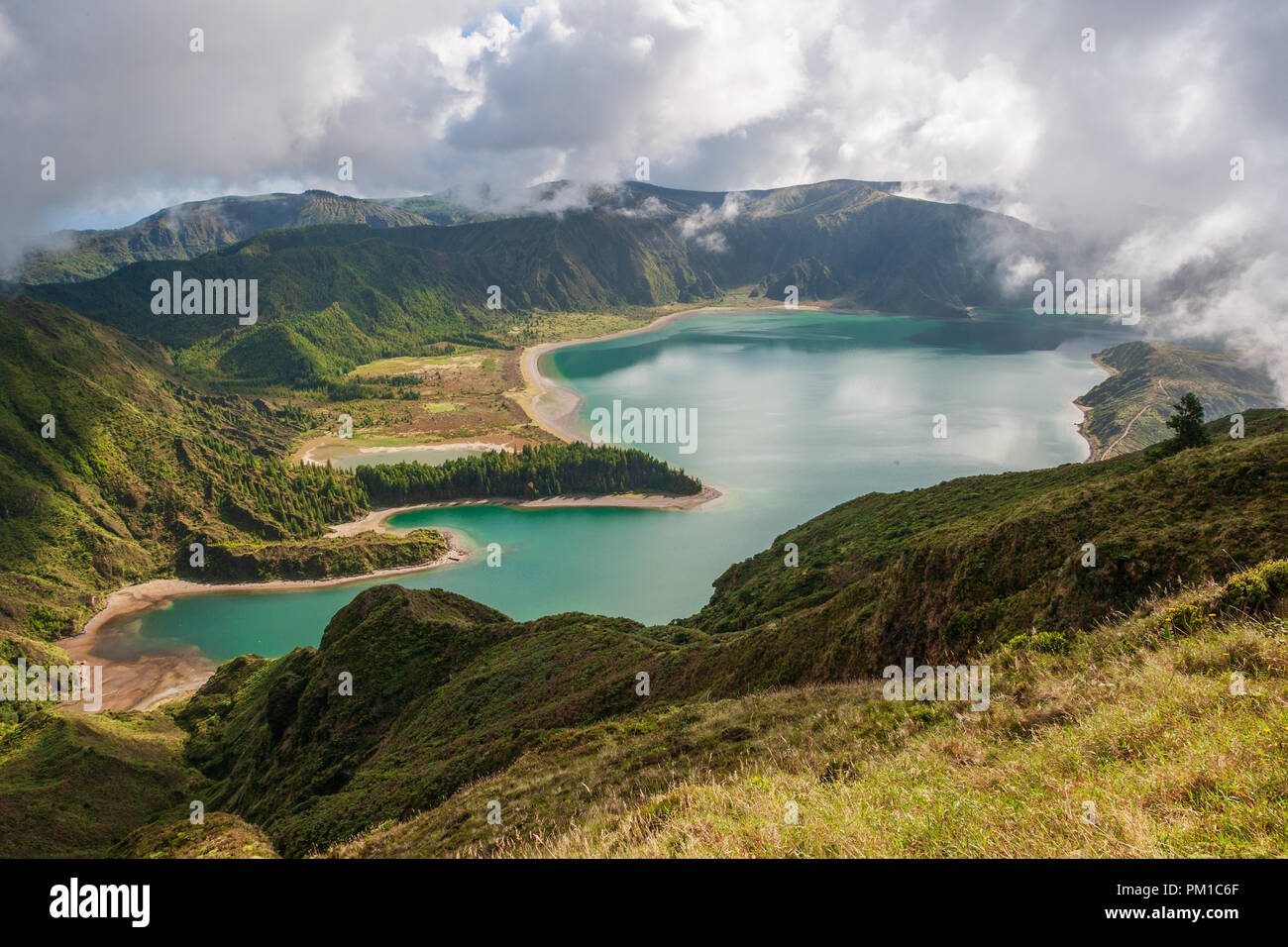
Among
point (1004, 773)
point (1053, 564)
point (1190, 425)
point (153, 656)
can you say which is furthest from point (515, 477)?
point (1004, 773)

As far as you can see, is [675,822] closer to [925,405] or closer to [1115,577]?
[1115,577]

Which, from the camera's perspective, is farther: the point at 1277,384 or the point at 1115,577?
the point at 1277,384

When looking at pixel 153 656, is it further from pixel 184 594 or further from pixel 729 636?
pixel 729 636

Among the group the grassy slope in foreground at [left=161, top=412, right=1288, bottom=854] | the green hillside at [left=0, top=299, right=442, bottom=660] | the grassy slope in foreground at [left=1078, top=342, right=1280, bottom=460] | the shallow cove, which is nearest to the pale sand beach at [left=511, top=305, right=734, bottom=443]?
the shallow cove
